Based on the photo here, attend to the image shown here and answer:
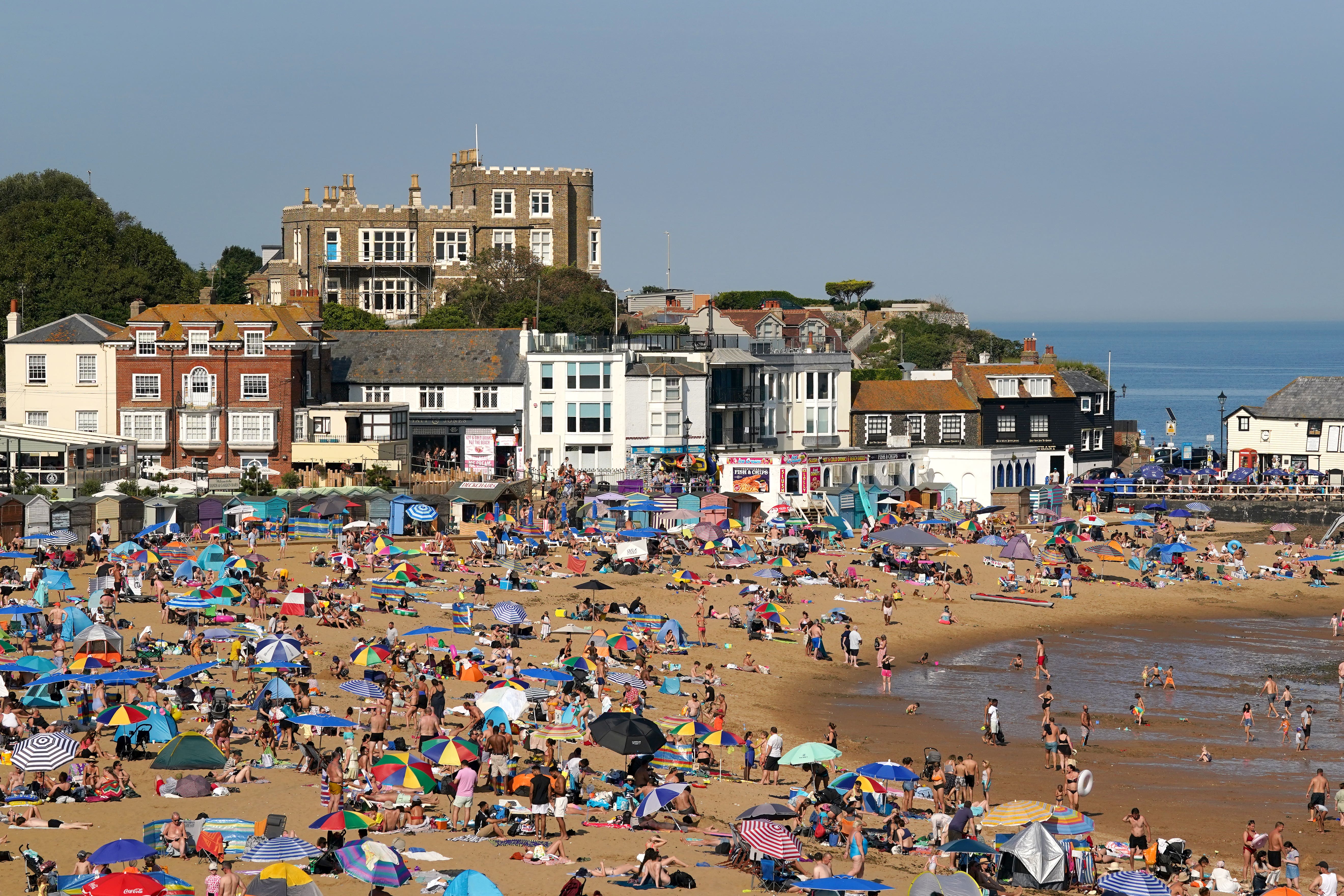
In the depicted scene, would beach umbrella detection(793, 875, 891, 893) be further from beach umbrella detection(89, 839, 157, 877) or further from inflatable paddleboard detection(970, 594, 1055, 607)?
inflatable paddleboard detection(970, 594, 1055, 607)

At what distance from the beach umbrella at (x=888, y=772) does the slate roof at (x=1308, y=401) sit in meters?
55.8

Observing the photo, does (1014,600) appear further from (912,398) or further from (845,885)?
(845,885)

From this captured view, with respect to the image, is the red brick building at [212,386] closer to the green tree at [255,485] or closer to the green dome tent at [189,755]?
the green tree at [255,485]

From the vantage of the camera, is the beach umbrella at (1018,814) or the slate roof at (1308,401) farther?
the slate roof at (1308,401)

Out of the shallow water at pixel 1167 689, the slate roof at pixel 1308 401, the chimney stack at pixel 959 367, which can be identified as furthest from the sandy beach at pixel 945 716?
the slate roof at pixel 1308 401

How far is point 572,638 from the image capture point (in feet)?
133

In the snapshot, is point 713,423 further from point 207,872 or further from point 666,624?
point 207,872

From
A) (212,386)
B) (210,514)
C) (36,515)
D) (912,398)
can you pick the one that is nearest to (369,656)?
(36,515)

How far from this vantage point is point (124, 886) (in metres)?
19.4

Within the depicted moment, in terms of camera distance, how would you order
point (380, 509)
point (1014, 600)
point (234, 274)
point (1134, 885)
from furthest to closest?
point (234, 274) → point (380, 509) → point (1014, 600) → point (1134, 885)

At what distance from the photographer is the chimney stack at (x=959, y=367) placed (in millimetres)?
75938

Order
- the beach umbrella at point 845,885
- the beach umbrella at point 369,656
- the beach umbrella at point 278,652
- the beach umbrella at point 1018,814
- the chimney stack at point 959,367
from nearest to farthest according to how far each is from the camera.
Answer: the beach umbrella at point 845,885, the beach umbrella at point 1018,814, the beach umbrella at point 278,652, the beach umbrella at point 369,656, the chimney stack at point 959,367

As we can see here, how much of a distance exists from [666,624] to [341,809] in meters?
16.2

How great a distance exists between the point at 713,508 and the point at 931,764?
102ft
